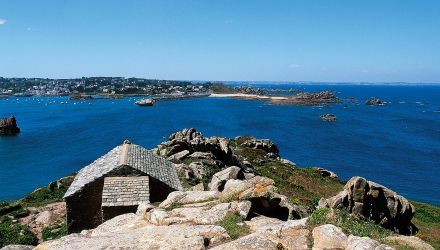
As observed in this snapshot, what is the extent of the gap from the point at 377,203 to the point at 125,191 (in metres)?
18.9

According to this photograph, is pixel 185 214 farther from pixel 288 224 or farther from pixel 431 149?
pixel 431 149

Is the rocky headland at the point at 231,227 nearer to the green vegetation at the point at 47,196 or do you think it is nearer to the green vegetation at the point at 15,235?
the green vegetation at the point at 15,235

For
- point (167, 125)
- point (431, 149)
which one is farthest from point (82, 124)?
point (431, 149)

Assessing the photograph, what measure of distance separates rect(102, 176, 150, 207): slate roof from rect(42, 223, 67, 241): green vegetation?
4.25 metres

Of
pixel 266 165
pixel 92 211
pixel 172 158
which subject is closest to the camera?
pixel 92 211

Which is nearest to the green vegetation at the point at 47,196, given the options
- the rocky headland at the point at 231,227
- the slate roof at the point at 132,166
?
the rocky headland at the point at 231,227

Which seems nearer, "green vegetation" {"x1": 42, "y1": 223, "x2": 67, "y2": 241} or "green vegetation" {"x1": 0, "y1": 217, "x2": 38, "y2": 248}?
"green vegetation" {"x1": 0, "y1": 217, "x2": 38, "y2": 248}

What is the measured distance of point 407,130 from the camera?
121062 mm

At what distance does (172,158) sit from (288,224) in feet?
90.6

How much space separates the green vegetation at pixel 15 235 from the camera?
2175 cm

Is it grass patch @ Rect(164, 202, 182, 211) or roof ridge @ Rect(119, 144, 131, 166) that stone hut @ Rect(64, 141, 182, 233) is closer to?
roof ridge @ Rect(119, 144, 131, 166)

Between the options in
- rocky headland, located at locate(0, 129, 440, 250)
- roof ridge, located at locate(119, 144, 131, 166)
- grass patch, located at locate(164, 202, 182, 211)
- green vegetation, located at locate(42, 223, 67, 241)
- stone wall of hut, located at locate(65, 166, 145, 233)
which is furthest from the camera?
roof ridge, located at locate(119, 144, 131, 166)

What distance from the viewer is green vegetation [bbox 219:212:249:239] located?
400 inches

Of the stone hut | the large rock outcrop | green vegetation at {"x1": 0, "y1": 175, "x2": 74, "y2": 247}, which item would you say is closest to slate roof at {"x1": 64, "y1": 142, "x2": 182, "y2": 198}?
the stone hut
